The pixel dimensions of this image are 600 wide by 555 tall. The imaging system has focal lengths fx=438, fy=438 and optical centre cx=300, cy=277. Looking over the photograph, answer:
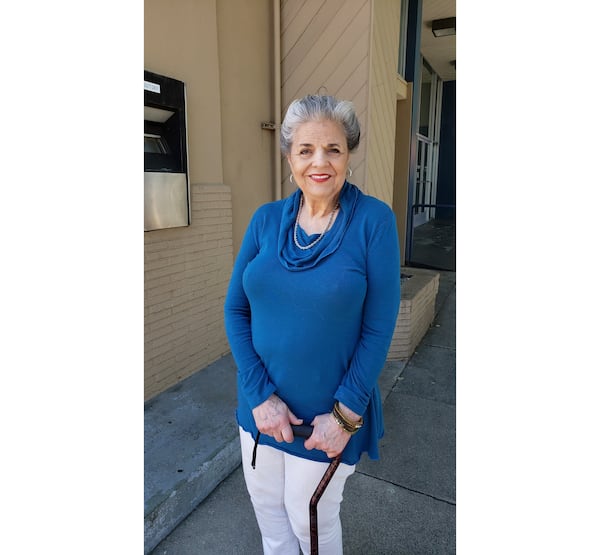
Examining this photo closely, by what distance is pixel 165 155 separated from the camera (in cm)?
301

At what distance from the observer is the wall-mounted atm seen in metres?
2.86

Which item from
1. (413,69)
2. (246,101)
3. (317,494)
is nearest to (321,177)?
(317,494)

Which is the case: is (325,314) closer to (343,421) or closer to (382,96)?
(343,421)

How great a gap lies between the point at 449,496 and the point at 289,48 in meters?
3.87

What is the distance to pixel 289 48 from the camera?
4094mm

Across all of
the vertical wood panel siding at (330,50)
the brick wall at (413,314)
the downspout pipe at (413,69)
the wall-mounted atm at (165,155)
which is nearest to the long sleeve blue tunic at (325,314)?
the wall-mounted atm at (165,155)

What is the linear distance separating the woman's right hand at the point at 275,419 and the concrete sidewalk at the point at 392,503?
1111mm

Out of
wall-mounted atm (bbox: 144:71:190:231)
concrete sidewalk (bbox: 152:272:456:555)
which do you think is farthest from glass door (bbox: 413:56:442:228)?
wall-mounted atm (bbox: 144:71:190:231)

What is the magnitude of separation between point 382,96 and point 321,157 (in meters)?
3.38

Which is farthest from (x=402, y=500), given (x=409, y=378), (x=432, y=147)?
(x=432, y=147)

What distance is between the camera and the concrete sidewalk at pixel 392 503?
2174 millimetres

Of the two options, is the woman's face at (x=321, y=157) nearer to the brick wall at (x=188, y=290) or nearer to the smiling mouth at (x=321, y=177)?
the smiling mouth at (x=321, y=177)

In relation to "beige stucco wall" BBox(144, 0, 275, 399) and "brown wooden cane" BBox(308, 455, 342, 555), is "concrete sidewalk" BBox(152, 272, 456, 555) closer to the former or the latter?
"brown wooden cane" BBox(308, 455, 342, 555)

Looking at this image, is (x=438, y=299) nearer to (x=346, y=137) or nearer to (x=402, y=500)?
(x=402, y=500)
